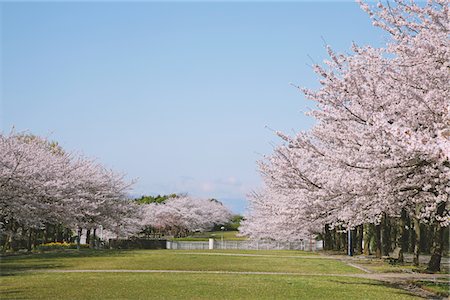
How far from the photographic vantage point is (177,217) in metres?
110

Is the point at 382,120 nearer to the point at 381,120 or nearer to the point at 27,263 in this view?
the point at 381,120

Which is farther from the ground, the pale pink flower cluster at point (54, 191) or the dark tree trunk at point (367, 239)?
the pale pink flower cluster at point (54, 191)

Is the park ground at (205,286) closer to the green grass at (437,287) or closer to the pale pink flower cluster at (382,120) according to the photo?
the green grass at (437,287)

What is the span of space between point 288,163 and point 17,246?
3436cm

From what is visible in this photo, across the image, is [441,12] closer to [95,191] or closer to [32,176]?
[32,176]

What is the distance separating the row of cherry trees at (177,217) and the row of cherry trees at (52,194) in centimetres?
4229

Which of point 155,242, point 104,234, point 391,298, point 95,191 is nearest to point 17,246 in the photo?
point 95,191

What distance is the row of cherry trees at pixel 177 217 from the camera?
106 m

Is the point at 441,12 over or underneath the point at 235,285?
over

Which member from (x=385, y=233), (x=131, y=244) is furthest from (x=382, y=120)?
(x=131, y=244)

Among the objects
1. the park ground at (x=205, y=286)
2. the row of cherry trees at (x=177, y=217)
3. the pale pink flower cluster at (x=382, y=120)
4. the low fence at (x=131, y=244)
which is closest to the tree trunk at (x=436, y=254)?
the park ground at (x=205, y=286)

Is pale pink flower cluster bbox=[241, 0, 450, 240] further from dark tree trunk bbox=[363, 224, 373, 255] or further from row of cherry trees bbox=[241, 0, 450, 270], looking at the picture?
dark tree trunk bbox=[363, 224, 373, 255]

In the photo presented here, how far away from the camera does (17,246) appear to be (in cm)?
4612

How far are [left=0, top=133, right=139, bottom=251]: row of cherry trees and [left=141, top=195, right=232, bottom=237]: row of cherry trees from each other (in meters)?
42.3
